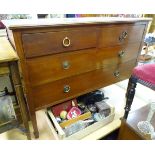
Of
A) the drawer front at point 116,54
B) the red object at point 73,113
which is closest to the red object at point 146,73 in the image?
the drawer front at point 116,54

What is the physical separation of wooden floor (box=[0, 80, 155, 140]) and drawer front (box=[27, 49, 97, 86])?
0.42 meters

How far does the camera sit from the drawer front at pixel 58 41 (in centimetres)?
77

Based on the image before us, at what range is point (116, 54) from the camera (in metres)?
1.19

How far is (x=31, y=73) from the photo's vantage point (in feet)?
2.76

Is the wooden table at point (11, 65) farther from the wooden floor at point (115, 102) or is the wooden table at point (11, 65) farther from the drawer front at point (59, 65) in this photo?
the wooden floor at point (115, 102)

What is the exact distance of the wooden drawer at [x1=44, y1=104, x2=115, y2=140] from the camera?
0.94m

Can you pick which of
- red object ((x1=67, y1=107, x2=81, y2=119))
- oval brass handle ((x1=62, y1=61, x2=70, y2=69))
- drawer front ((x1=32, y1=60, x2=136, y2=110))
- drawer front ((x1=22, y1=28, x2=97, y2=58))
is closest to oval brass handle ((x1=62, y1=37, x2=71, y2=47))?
drawer front ((x1=22, y1=28, x2=97, y2=58))

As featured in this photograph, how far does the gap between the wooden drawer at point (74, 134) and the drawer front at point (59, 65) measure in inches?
11.6

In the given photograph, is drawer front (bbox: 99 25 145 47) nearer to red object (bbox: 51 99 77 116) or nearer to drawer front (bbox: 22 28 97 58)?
drawer front (bbox: 22 28 97 58)

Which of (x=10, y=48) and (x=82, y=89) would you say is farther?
(x=82, y=89)
